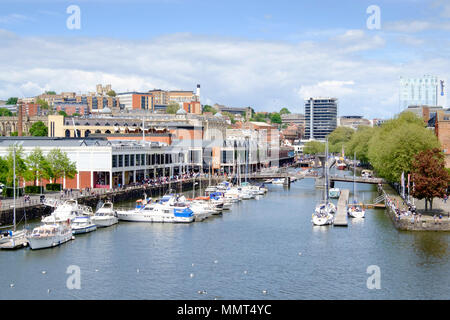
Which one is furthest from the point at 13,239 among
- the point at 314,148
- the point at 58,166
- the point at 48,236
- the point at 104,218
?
the point at 314,148

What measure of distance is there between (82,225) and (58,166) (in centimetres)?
2232

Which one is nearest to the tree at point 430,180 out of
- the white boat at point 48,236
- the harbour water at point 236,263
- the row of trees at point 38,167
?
the harbour water at point 236,263

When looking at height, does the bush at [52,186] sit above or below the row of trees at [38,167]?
below

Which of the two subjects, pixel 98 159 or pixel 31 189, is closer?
pixel 31 189

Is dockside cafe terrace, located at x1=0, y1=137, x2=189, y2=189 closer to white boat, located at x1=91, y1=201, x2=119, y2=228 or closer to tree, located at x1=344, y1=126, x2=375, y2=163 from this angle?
white boat, located at x1=91, y1=201, x2=119, y2=228

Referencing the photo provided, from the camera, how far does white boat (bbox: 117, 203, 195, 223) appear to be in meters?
53.7

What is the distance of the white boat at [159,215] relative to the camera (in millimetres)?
53719

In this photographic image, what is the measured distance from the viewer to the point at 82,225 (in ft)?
154

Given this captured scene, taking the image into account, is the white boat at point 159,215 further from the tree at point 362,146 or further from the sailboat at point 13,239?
the tree at point 362,146

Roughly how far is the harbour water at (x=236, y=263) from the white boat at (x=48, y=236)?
0.51 metres

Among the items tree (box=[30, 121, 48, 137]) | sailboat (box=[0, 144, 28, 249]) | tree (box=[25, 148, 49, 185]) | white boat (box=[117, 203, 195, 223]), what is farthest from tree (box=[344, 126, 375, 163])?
sailboat (box=[0, 144, 28, 249])

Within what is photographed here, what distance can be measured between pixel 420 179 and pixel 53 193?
36.8 meters

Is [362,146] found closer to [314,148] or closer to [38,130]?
[314,148]

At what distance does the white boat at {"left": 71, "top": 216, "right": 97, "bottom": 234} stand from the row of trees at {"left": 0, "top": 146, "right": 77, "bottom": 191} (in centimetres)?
1536
